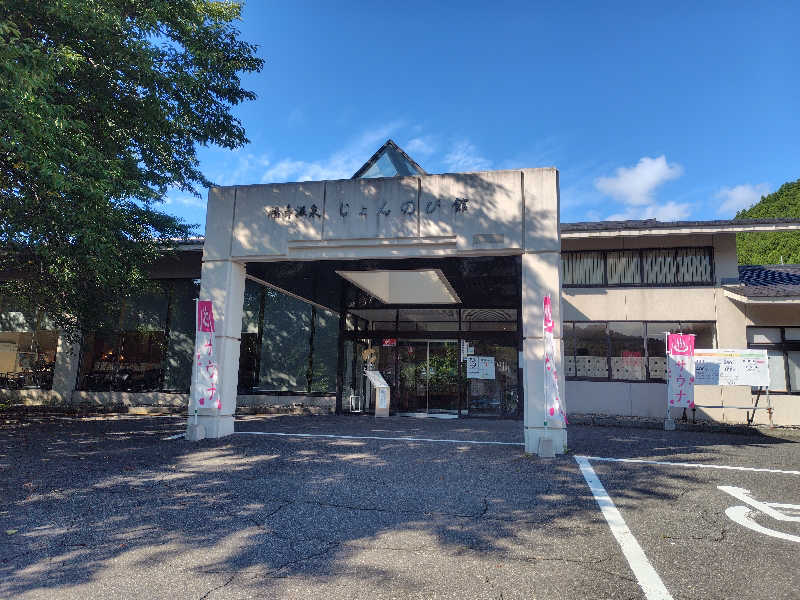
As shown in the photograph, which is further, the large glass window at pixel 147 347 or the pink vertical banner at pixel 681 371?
the large glass window at pixel 147 347

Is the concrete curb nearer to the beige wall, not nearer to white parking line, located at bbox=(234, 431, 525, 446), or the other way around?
the beige wall

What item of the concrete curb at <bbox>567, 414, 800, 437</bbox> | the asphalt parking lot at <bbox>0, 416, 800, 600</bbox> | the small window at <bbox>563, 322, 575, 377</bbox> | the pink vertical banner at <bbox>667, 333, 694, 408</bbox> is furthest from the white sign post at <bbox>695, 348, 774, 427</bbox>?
the asphalt parking lot at <bbox>0, 416, 800, 600</bbox>

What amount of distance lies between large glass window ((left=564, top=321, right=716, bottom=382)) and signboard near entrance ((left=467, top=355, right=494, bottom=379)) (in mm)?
2484

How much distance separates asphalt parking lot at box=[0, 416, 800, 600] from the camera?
10.1ft

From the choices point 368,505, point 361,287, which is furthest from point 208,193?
point 368,505

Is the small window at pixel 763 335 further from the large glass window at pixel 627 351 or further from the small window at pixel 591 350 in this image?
the small window at pixel 591 350

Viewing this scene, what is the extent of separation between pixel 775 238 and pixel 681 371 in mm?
26704

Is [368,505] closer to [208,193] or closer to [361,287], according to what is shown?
[208,193]

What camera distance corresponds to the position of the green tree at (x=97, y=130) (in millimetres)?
6879

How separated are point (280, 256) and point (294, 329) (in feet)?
21.7

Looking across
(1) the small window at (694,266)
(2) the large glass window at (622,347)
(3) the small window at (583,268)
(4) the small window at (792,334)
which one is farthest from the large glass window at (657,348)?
(4) the small window at (792,334)

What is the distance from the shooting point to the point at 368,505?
476cm

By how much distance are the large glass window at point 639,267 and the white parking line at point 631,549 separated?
958cm

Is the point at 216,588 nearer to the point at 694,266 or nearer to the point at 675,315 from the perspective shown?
the point at 675,315
